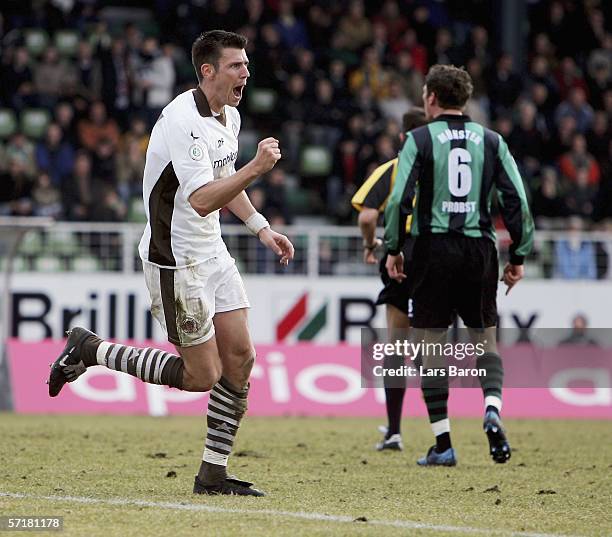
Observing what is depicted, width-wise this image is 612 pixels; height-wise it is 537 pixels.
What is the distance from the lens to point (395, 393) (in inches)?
385

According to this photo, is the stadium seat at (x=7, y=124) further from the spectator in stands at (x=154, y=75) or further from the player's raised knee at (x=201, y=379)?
the player's raised knee at (x=201, y=379)

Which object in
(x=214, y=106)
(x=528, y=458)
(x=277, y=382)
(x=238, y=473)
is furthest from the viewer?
(x=277, y=382)

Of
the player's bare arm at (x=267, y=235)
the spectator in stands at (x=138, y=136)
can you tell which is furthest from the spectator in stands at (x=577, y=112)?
the player's bare arm at (x=267, y=235)

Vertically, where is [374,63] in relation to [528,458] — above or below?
above

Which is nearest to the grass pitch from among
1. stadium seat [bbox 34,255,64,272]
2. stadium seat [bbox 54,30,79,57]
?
stadium seat [bbox 34,255,64,272]

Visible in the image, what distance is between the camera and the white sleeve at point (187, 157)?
6352mm

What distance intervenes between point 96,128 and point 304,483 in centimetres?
1097

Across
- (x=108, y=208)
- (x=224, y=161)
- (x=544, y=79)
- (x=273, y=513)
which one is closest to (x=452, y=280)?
(x=224, y=161)

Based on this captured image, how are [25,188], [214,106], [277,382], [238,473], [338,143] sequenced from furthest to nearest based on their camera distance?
1. [338,143]
2. [25,188]
3. [277,382]
4. [238,473]
5. [214,106]

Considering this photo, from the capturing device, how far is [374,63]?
63.9 ft

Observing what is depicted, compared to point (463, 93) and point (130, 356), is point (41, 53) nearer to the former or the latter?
point (463, 93)

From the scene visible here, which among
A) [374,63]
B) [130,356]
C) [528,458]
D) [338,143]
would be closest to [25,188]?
[338,143]

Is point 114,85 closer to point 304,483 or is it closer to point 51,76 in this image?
point 51,76

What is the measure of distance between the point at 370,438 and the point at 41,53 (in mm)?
10071
